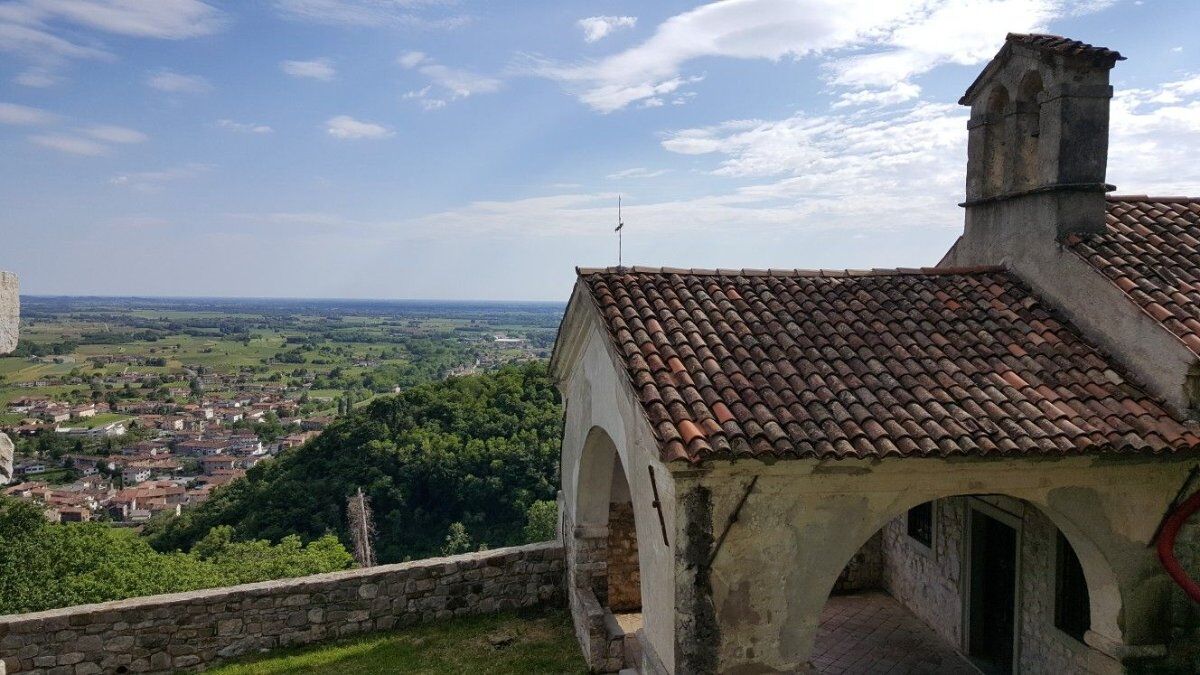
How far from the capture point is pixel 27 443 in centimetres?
6475

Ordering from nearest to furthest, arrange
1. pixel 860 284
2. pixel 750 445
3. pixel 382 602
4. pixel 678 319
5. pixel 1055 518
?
pixel 750 445 < pixel 1055 518 < pixel 678 319 < pixel 860 284 < pixel 382 602

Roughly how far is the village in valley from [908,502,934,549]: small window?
17562 millimetres

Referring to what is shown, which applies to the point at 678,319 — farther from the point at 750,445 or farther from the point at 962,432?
the point at 962,432

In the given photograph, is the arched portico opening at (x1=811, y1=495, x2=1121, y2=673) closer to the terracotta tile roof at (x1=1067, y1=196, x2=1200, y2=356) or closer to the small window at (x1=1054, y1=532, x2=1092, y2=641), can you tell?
the small window at (x1=1054, y1=532, x2=1092, y2=641)

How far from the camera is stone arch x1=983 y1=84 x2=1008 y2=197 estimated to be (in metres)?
9.27

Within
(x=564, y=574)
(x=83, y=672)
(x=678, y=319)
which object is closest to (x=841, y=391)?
(x=678, y=319)

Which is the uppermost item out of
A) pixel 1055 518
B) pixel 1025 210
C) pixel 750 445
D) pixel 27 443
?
pixel 1025 210

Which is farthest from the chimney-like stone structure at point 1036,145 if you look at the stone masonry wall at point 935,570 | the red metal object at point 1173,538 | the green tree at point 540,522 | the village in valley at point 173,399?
the green tree at point 540,522

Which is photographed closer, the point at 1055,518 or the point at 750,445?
the point at 750,445

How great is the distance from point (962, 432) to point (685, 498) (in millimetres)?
2258

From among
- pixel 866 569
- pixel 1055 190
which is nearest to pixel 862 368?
pixel 1055 190

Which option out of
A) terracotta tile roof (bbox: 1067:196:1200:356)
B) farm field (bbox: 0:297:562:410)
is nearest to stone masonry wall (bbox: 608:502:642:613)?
terracotta tile roof (bbox: 1067:196:1200:356)

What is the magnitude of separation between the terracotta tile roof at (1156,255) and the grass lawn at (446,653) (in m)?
7.11

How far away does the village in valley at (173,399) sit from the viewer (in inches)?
2277
